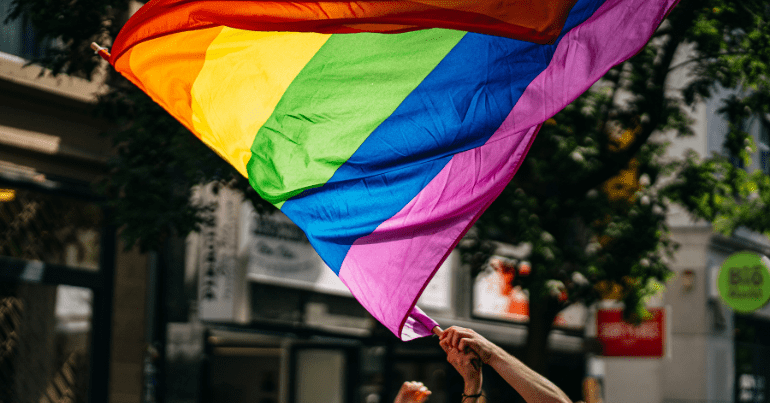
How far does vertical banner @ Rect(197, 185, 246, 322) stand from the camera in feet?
38.1

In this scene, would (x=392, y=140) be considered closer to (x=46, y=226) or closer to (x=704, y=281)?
(x=46, y=226)

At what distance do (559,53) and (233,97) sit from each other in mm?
1822

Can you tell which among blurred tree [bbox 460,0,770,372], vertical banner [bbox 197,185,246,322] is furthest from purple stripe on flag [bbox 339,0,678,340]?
vertical banner [bbox 197,185,246,322]

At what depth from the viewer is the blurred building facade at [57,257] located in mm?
9344

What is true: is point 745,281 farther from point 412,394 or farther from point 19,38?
point 412,394

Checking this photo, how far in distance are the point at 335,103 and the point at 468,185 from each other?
0.85 meters

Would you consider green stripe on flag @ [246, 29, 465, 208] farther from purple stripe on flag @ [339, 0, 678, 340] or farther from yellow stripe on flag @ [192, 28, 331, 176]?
purple stripe on flag @ [339, 0, 678, 340]

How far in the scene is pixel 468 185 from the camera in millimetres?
4559

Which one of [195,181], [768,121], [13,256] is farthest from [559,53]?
[768,121]

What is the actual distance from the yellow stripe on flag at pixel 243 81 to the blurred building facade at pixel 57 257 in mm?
5033

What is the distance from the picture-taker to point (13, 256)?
9.34 meters

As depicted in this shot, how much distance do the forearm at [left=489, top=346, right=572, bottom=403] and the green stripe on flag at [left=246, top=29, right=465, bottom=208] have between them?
1.72 m

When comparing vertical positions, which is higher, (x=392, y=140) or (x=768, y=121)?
(x=768, y=121)

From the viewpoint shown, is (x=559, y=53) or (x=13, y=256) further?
(x=13, y=256)
